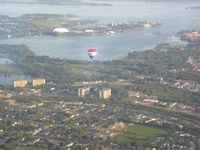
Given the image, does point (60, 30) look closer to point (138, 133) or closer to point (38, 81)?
point (38, 81)

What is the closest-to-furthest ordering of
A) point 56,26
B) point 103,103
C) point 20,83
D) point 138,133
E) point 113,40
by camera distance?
point 138,133 < point 103,103 < point 20,83 < point 113,40 < point 56,26

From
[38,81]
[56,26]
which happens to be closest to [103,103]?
[38,81]

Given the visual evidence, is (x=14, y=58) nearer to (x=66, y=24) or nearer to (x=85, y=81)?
(x=85, y=81)

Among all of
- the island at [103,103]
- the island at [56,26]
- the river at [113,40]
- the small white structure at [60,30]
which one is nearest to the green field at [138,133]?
the island at [103,103]

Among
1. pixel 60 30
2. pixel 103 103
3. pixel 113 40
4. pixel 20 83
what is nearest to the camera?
pixel 103 103

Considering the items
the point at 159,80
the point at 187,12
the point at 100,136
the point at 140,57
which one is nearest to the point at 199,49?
the point at 140,57

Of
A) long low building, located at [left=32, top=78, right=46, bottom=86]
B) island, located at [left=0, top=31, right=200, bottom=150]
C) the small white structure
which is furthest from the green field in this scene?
the small white structure

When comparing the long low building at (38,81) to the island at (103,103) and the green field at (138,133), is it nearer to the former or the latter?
the island at (103,103)

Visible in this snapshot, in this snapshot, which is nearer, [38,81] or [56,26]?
[38,81]
